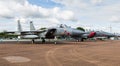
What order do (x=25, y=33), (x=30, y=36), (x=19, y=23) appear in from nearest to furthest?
(x=30, y=36) < (x=25, y=33) < (x=19, y=23)

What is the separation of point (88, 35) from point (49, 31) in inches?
646

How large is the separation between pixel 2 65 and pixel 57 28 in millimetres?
23465

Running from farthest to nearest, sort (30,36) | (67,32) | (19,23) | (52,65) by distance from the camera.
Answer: (19,23) < (30,36) < (67,32) < (52,65)

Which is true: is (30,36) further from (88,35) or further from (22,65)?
(22,65)

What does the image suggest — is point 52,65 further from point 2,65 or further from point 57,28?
point 57,28

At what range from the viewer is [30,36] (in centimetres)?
3472

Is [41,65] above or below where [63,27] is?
below

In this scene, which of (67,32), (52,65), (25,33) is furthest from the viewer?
(25,33)

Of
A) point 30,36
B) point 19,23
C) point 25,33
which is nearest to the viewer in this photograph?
point 30,36

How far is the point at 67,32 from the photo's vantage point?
3153cm

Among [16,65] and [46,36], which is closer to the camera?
[16,65]

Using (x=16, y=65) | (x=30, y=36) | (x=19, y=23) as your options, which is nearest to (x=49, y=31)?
(x=30, y=36)

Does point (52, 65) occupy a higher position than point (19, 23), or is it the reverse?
point (19, 23)

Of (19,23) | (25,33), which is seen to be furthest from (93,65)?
(19,23)
